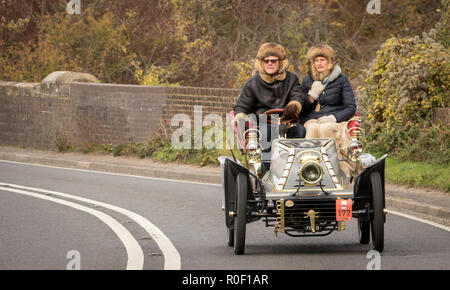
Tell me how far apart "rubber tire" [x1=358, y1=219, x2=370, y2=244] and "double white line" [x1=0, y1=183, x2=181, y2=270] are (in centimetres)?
203

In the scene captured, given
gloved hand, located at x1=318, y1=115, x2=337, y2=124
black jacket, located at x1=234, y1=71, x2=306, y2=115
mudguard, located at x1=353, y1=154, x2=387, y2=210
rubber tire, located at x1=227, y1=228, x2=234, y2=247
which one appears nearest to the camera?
mudguard, located at x1=353, y1=154, x2=387, y2=210

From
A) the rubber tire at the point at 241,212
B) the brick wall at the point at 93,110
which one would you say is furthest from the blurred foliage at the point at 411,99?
→ the rubber tire at the point at 241,212

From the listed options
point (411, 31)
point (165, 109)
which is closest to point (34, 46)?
point (165, 109)

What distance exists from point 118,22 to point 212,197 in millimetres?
15861

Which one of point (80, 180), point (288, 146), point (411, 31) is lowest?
point (80, 180)

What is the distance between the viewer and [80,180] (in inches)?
717

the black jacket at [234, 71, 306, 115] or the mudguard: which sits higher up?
the black jacket at [234, 71, 306, 115]

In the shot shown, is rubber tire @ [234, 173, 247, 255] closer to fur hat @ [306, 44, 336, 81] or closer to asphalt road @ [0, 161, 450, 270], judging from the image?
asphalt road @ [0, 161, 450, 270]

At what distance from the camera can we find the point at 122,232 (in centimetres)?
1132

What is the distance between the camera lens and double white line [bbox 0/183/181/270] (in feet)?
30.3

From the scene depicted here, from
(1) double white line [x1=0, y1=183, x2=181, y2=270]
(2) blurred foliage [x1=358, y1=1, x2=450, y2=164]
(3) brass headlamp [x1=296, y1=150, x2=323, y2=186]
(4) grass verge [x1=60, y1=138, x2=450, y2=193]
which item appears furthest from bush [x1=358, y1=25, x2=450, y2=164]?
(3) brass headlamp [x1=296, y1=150, x2=323, y2=186]
